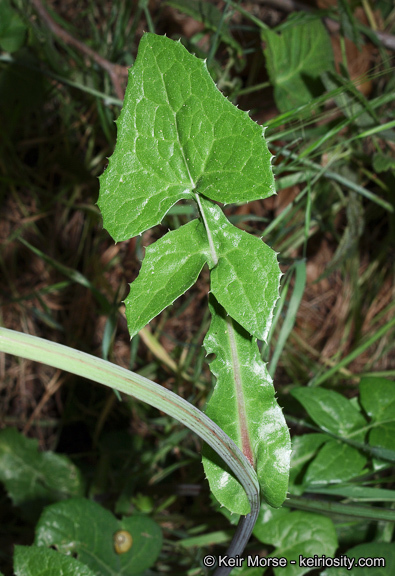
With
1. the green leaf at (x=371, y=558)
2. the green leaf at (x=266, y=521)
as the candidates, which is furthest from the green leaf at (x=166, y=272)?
the green leaf at (x=371, y=558)

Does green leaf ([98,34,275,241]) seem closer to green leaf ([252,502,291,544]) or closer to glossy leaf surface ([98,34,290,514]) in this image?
glossy leaf surface ([98,34,290,514])

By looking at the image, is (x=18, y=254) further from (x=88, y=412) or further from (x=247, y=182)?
(x=247, y=182)

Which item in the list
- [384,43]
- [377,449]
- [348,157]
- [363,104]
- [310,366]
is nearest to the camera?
[377,449]

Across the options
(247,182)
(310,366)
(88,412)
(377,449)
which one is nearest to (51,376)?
(88,412)

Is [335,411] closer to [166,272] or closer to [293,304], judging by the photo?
[293,304]

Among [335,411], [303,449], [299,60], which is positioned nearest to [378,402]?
[335,411]

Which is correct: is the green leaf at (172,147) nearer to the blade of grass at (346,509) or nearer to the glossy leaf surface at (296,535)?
the blade of grass at (346,509)

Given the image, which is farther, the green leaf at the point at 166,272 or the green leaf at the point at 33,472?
the green leaf at the point at 33,472
